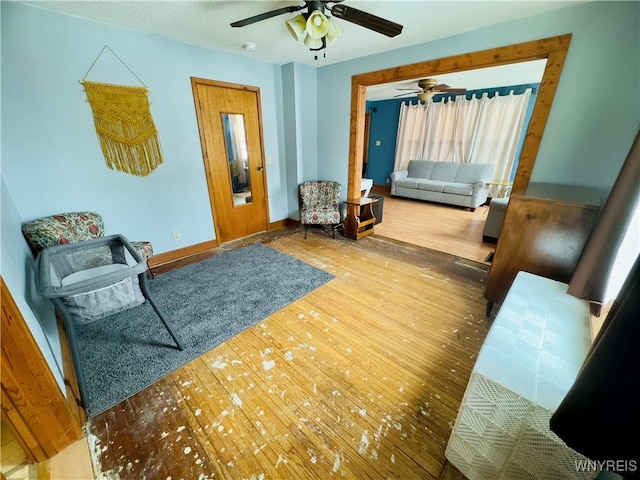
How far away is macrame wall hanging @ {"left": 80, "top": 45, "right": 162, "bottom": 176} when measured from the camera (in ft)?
7.39

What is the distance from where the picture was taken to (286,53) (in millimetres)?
2988

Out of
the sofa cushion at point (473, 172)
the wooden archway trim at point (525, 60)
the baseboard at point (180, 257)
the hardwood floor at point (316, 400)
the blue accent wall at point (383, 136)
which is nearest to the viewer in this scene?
the hardwood floor at point (316, 400)

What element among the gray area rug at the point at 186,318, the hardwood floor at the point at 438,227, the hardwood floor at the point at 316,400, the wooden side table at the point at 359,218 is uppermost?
the wooden side table at the point at 359,218

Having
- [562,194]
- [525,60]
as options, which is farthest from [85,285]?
[525,60]

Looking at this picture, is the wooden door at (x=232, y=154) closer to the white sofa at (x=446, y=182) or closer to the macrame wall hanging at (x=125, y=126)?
the macrame wall hanging at (x=125, y=126)

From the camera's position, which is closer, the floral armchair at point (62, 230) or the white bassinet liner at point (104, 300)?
the white bassinet liner at point (104, 300)

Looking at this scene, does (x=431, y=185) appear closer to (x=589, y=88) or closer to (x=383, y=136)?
(x=383, y=136)

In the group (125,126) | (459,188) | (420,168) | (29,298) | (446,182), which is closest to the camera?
(29,298)

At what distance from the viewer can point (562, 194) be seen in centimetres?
180

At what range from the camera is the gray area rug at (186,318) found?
1.54 m

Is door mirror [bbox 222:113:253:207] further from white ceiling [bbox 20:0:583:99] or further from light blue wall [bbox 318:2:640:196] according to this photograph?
light blue wall [bbox 318:2:640:196]

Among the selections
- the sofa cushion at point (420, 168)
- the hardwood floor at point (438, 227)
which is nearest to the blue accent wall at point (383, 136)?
the sofa cushion at point (420, 168)

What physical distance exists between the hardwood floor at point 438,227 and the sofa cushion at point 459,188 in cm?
33

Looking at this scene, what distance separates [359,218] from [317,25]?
239 centimetres
